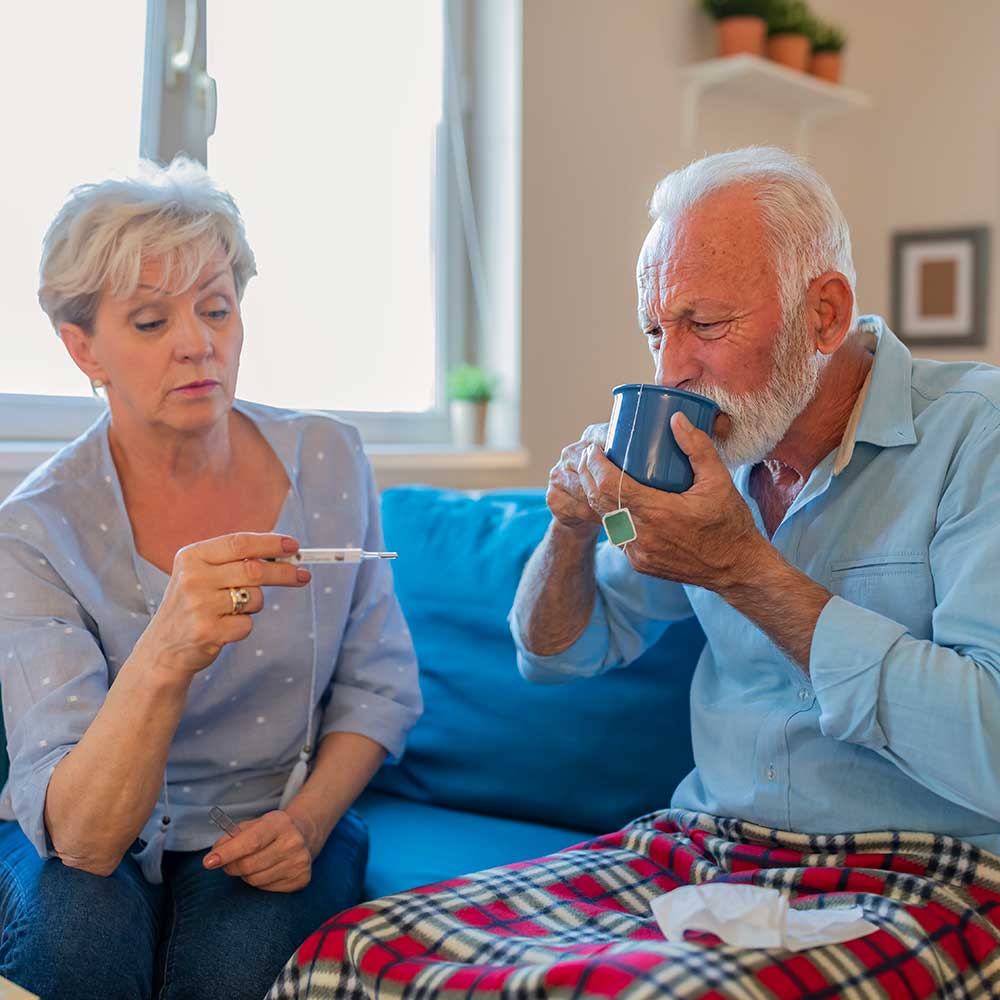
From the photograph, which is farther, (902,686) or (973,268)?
(973,268)

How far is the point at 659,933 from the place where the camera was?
1061mm

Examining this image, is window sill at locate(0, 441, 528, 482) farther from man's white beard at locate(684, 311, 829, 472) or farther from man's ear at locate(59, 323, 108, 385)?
man's white beard at locate(684, 311, 829, 472)

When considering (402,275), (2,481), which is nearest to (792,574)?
(2,481)

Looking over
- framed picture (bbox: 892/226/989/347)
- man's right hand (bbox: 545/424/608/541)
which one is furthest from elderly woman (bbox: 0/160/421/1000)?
framed picture (bbox: 892/226/989/347)

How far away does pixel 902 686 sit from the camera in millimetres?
1035

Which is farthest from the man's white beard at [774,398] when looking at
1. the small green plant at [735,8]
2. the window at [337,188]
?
the small green plant at [735,8]

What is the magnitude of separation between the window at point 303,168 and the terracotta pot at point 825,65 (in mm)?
1189

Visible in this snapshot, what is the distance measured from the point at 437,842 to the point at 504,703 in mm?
220

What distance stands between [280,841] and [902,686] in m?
0.66

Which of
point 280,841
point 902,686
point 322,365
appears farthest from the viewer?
point 322,365

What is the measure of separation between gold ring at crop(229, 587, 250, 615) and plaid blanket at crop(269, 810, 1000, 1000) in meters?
0.30

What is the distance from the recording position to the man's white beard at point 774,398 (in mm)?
1198

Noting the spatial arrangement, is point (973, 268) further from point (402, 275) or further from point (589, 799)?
point (589, 799)

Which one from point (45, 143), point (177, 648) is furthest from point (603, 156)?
point (177, 648)
